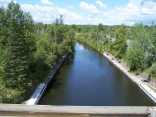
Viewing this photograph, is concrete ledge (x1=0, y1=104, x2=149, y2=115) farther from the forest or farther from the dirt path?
the dirt path

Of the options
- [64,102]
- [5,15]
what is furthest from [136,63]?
[5,15]

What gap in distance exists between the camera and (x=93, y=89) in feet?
101

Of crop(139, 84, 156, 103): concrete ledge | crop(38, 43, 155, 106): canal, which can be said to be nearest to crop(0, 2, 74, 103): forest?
crop(38, 43, 155, 106): canal

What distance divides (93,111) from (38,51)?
1612cm

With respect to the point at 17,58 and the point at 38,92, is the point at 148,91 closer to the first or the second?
the point at 38,92

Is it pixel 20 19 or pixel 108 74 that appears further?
pixel 108 74

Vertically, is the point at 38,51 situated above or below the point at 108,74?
above

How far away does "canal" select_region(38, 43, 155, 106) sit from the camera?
26028 mm

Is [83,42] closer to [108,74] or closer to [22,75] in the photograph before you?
[108,74]

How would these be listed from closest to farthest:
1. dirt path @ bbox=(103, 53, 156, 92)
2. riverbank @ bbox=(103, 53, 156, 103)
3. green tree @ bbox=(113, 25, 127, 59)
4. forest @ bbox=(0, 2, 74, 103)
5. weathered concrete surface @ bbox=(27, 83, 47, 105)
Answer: forest @ bbox=(0, 2, 74, 103) → weathered concrete surface @ bbox=(27, 83, 47, 105) → riverbank @ bbox=(103, 53, 156, 103) → dirt path @ bbox=(103, 53, 156, 92) → green tree @ bbox=(113, 25, 127, 59)

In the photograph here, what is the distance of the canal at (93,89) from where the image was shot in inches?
1025

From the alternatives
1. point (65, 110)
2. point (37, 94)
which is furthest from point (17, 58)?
point (65, 110)

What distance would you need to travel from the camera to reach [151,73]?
33.8 m

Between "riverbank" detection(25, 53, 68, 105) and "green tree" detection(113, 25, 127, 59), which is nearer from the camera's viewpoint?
"riverbank" detection(25, 53, 68, 105)
